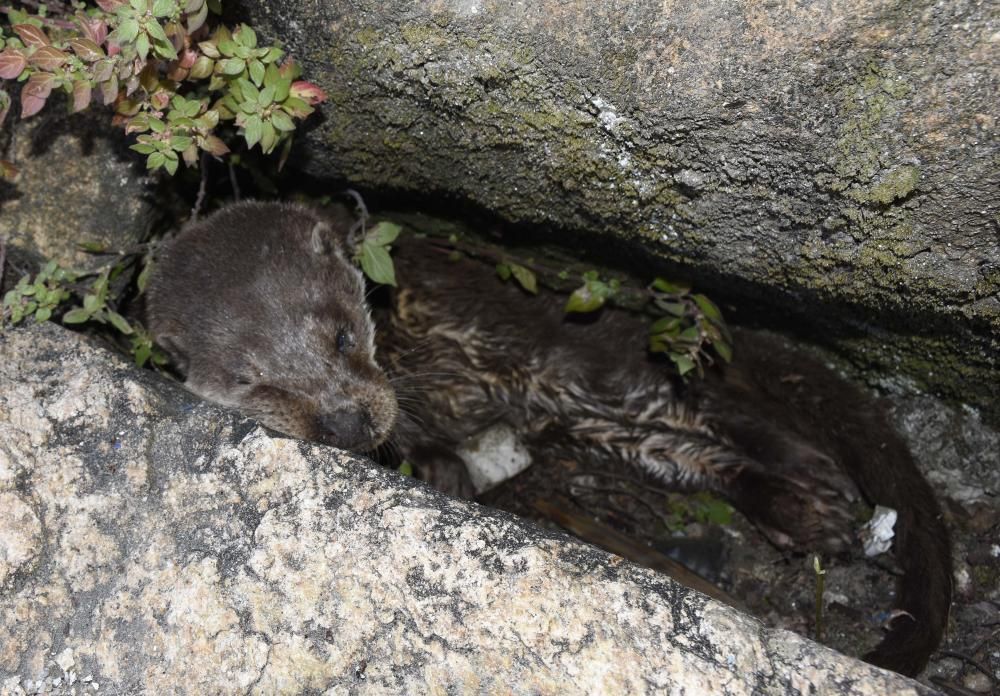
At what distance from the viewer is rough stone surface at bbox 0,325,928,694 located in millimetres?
1391

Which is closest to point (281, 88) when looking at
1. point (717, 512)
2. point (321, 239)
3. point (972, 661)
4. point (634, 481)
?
point (321, 239)

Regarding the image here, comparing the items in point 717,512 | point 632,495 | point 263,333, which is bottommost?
point 632,495

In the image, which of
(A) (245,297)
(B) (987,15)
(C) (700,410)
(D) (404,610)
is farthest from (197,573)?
(C) (700,410)

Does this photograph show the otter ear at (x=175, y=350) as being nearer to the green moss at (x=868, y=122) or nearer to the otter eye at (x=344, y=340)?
the otter eye at (x=344, y=340)

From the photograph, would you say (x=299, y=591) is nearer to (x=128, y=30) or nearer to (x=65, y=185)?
(x=128, y=30)

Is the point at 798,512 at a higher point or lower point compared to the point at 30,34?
lower

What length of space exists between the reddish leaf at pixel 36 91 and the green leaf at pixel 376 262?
91 cm

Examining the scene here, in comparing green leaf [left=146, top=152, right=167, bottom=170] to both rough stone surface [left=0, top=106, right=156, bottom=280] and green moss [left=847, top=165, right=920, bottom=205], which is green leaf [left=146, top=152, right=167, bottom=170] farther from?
green moss [left=847, top=165, right=920, bottom=205]

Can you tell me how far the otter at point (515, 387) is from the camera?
2.37 meters

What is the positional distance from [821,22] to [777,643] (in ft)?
3.40

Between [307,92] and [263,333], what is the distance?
0.70 m

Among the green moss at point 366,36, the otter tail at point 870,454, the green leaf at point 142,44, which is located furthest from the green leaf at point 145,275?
the otter tail at point 870,454

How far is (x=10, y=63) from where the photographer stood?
186cm

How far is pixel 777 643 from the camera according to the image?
138cm
